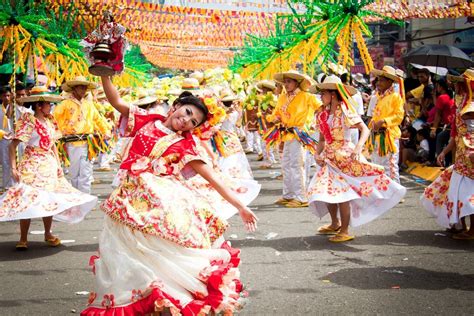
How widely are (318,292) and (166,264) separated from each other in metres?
2.17

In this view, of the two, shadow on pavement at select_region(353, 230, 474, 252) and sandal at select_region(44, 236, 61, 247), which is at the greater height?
shadow on pavement at select_region(353, 230, 474, 252)

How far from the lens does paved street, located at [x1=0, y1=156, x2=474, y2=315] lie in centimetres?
629

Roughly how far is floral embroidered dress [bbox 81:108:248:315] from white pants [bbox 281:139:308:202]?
7.05m

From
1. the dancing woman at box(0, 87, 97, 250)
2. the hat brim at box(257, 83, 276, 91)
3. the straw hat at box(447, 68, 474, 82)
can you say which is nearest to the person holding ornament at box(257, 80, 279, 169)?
the hat brim at box(257, 83, 276, 91)

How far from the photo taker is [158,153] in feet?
16.9

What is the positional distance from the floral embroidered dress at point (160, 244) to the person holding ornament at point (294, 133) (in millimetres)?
7030

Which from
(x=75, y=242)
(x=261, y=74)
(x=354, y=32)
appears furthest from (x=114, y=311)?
(x=261, y=74)

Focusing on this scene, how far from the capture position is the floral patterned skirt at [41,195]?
848cm

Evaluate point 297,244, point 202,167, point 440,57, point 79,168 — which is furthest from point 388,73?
point 202,167

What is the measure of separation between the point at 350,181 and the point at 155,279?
4.56m

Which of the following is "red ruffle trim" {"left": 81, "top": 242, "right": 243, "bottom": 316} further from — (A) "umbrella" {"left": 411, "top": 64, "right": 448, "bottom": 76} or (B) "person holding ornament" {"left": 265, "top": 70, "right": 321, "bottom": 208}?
(A) "umbrella" {"left": 411, "top": 64, "right": 448, "bottom": 76}

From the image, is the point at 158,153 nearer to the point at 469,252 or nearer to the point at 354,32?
the point at 469,252

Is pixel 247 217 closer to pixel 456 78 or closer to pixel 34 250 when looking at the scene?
pixel 34 250

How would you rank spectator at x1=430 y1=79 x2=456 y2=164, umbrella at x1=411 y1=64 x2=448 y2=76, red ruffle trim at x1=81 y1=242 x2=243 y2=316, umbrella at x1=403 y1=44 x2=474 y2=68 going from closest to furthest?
red ruffle trim at x1=81 y1=242 x2=243 y2=316 → spectator at x1=430 y1=79 x2=456 y2=164 → umbrella at x1=403 y1=44 x2=474 y2=68 → umbrella at x1=411 y1=64 x2=448 y2=76
